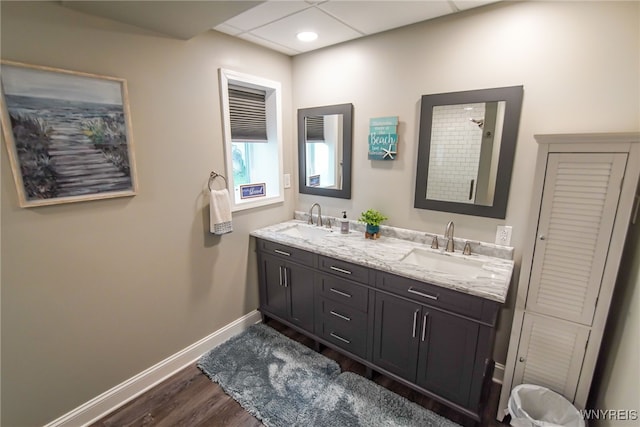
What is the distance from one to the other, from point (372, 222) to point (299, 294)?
846mm

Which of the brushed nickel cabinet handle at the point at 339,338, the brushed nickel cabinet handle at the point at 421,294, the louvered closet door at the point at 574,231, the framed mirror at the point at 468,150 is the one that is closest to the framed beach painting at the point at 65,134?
the brushed nickel cabinet handle at the point at 339,338

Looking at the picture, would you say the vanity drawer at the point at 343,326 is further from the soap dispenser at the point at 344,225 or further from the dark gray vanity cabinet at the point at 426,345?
the soap dispenser at the point at 344,225

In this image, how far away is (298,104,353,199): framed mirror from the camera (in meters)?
2.52

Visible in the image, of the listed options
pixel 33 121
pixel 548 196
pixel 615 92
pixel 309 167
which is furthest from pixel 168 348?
pixel 615 92

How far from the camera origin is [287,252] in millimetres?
2395

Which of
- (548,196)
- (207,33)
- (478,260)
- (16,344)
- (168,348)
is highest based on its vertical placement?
(207,33)

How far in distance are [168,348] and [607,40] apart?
3297 mm

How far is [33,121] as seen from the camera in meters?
1.41

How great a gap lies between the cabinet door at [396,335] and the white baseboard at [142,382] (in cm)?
133

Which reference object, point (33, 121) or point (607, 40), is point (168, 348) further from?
point (607, 40)

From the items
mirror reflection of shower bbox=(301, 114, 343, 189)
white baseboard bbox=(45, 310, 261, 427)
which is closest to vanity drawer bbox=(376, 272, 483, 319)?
mirror reflection of shower bbox=(301, 114, 343, 189)

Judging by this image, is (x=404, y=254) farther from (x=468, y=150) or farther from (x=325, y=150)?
(x=325, y=150)

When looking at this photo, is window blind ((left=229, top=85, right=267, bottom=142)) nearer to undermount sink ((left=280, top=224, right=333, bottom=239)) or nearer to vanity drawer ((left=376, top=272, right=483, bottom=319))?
undermount sink ((left=280, top=224, right=333, bottom=239))

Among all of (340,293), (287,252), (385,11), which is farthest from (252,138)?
(340,293)
